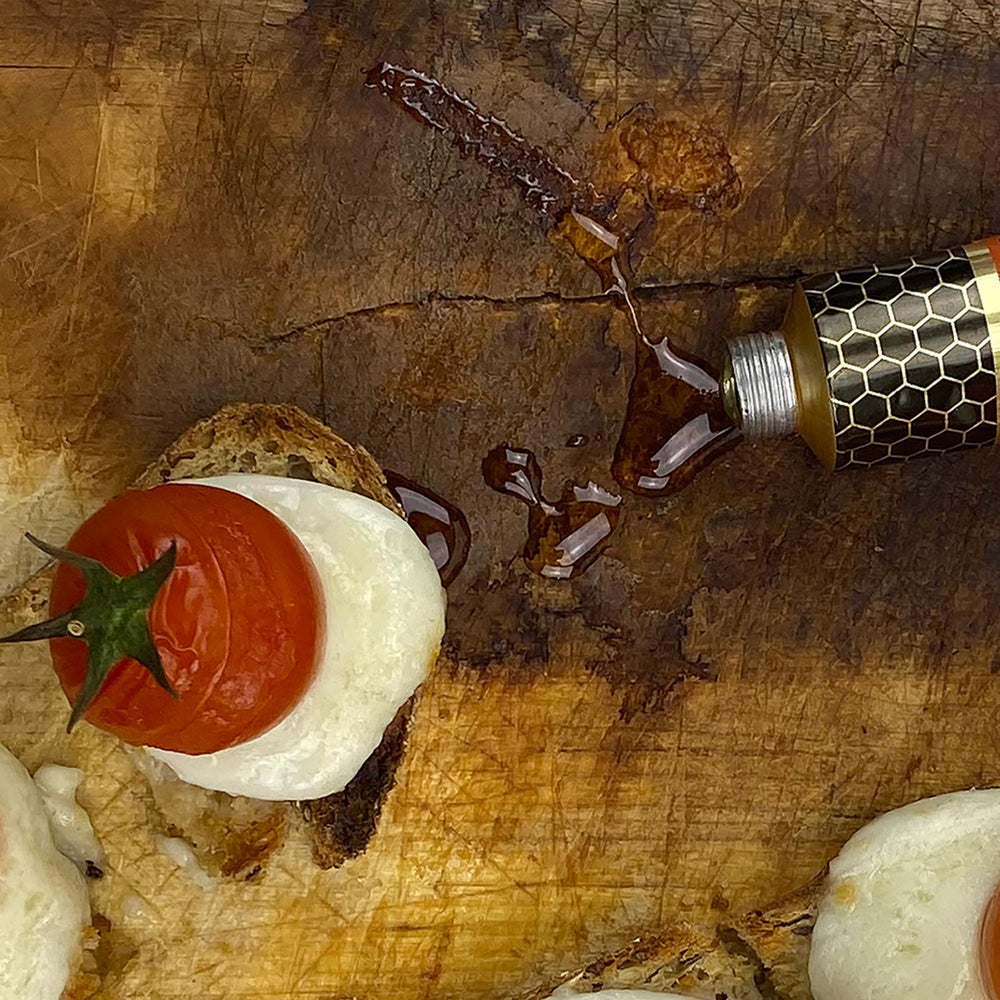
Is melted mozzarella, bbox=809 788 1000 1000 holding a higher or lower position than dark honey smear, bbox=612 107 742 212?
lower

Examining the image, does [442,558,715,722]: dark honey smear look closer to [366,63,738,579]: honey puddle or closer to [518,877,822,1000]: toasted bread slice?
[366,63,738,579]: honey puddle

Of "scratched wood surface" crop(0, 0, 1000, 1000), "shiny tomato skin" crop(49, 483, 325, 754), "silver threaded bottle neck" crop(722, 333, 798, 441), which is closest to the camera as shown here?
"shiny tomato skin" crop(49, 483, 325, 754)

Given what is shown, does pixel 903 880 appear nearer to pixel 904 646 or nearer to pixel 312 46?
pixel 904 646

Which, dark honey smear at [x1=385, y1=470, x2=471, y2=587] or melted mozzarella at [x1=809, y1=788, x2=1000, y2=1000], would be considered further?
dark honey smear at [x1=385, y1=470, x2=471, y2=587]

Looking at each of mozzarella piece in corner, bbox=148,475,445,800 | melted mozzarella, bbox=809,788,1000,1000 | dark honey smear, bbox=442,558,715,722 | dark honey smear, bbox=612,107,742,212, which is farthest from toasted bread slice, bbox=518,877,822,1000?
dark honey smear, bbox=612,107,742,212

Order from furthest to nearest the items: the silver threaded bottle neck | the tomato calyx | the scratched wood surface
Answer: the scratched wood surface → the silver threaded bottle neck → the tomato calyx

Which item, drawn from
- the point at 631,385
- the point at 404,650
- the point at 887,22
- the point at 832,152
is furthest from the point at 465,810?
the point at 887,22

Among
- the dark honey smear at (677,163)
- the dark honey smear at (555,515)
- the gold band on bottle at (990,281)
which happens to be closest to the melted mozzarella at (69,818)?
the dark honey smear at (555,515)
